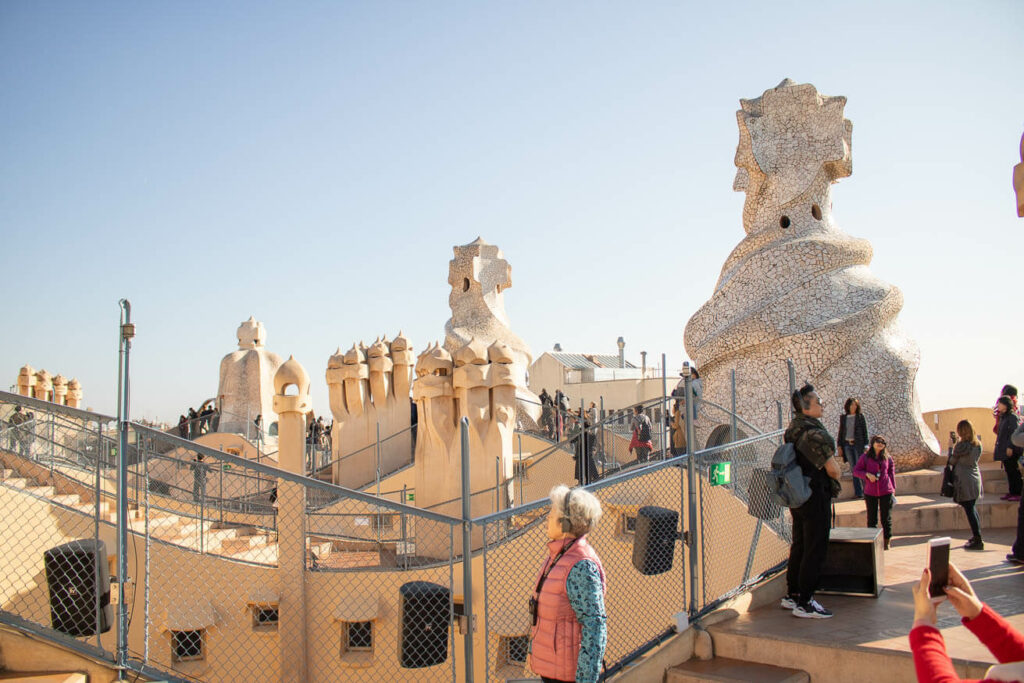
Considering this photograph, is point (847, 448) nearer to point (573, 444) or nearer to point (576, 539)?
point (573, 444)

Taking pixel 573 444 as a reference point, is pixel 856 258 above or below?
above

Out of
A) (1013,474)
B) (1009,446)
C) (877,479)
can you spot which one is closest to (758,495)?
(877,479)

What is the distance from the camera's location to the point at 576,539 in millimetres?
3426

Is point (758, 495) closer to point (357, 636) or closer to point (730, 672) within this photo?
point (730, 672)

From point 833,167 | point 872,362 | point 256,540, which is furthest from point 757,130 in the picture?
point 256,540

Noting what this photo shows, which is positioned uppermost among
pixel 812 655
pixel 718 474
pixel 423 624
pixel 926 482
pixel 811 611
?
pixel 718 474

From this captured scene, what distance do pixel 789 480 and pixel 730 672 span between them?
1.23m

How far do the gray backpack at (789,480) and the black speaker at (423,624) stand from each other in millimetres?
3206

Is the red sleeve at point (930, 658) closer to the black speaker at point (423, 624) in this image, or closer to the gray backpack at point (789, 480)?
the gray backpack at point (789, 480)

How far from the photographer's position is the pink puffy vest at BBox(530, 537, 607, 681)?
331 centimetres

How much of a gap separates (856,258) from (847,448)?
4285mm

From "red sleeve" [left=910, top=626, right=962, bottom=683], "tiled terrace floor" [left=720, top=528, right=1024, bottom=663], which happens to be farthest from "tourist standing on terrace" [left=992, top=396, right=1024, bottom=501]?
"red sleeve" [left=910, top=626, right=962, bottom=683]

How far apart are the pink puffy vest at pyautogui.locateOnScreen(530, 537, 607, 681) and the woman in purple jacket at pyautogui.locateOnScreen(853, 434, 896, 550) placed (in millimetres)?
5187

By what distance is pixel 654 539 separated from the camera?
5.54 metres
